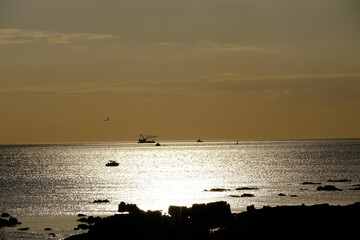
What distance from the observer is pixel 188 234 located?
5969 centimetres

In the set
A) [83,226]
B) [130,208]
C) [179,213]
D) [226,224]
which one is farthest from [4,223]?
[226,224]

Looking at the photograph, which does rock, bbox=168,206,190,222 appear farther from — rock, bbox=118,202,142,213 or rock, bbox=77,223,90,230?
rock, bbox=77,223,90,230

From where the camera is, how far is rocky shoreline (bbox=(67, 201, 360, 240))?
5503cm

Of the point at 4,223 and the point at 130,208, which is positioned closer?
the point at 130,208

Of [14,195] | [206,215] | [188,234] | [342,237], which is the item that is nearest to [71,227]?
[206,215]

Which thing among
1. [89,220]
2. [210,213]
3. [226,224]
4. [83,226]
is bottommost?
[226,224]

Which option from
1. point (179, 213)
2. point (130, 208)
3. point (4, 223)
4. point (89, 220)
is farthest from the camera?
point (89, 220)

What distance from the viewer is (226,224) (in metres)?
66.6

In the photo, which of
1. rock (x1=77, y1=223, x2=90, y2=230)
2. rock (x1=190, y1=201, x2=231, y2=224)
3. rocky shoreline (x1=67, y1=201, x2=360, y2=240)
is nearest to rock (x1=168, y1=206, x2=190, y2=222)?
rocky shoreline (x1=67, y1=201, x2=360, y2=240)

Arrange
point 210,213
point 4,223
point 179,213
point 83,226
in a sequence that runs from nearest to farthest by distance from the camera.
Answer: point 179,213, point 210,213, point 83,226, point 4,223

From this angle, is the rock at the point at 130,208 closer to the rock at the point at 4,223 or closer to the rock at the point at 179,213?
the rock at the point at 179,213

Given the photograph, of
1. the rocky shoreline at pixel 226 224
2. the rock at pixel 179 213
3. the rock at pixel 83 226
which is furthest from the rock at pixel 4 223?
the rock at pixel 179 213

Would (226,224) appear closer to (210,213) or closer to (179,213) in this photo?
(210,213)

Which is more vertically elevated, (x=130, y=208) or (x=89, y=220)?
(x=89, y=220)
